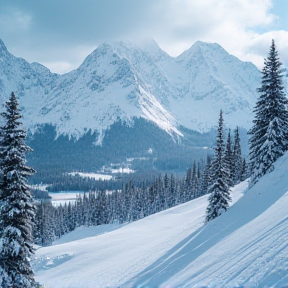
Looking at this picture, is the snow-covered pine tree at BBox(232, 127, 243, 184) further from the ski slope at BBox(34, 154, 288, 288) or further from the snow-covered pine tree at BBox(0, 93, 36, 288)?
the snow-covered pine tree at BBox(0, 93, 36, 288)

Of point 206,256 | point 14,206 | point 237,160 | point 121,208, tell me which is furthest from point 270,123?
point 121,208

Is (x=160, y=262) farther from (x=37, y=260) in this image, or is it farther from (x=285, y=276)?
(x=37, y=260)

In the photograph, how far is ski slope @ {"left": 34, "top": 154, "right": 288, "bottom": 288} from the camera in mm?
15539

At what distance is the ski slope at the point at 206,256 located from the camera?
1554 centimetres

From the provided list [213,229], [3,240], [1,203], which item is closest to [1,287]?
[3,240]

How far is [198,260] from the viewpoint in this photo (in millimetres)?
20062

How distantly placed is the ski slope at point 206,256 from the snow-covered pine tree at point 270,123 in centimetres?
205

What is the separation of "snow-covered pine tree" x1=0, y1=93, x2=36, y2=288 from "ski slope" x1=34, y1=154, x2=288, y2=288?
15.5ft

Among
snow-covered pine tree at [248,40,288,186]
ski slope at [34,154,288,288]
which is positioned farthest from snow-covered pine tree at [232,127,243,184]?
ski slope at [34,154,288,288]

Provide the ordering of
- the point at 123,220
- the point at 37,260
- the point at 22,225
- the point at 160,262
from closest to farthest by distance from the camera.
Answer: the point at 22,225 → the point at 160,262 → the point at 37,260 → the point at 123,220

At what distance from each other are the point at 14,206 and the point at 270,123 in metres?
26.1

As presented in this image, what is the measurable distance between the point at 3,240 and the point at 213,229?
15647 millimetres

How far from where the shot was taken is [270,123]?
33.9m

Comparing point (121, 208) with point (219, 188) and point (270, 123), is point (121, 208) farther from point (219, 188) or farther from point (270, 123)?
point (270, 123)
